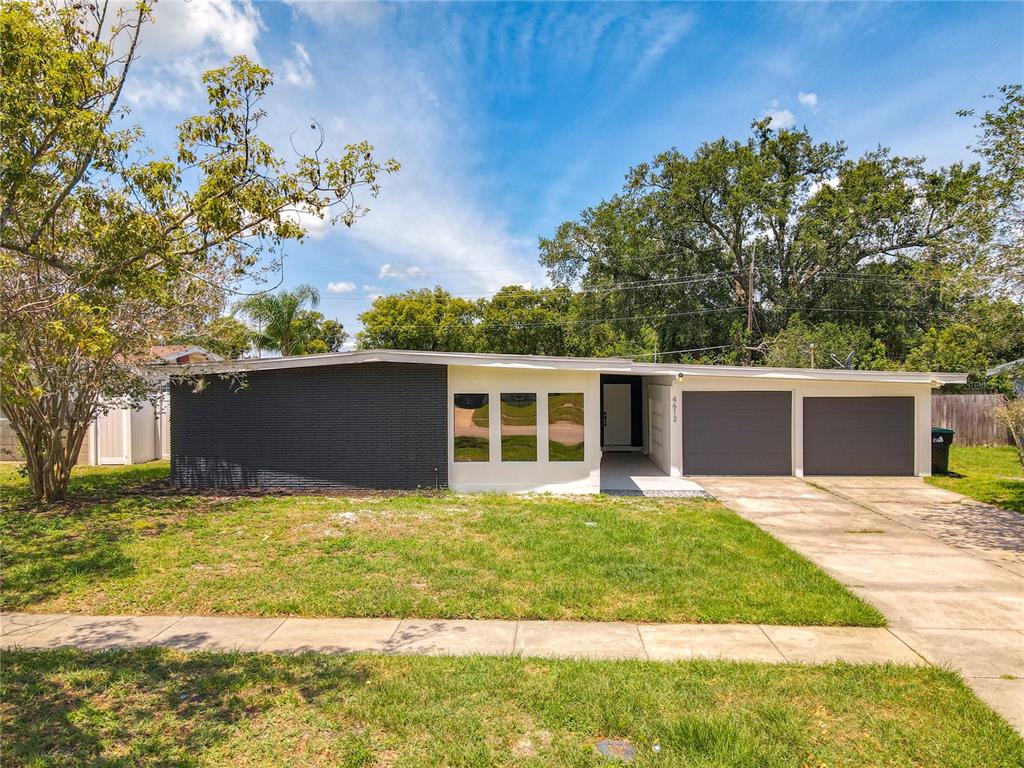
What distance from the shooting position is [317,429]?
1171cm

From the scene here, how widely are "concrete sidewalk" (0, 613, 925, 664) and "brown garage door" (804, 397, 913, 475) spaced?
32.2 feet

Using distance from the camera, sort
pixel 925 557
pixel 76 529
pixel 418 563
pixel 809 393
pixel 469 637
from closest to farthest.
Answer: pixel 469 637 < pixel 418 563 < pixel 925 557 < pixel 76 529 < pixel 809 393

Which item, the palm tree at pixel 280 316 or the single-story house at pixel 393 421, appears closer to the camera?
the single-story house at pixel 393 421

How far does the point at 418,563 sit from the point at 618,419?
13643mm

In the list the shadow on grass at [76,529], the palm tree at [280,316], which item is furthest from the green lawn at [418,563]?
the palm tree at [280,316]

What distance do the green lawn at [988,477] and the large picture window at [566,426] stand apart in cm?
762

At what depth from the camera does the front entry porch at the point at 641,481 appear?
1138cm

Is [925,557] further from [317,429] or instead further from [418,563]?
[317,429]

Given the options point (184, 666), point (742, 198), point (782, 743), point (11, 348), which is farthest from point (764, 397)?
point (742, 198)

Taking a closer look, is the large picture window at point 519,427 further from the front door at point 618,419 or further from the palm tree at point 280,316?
the palm tree at point 280,316

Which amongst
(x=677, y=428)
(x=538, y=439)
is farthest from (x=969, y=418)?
(x=538, y=439)

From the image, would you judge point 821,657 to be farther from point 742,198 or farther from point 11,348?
point 742,198

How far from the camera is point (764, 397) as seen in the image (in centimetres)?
1387

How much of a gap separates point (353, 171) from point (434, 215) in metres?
13.5
